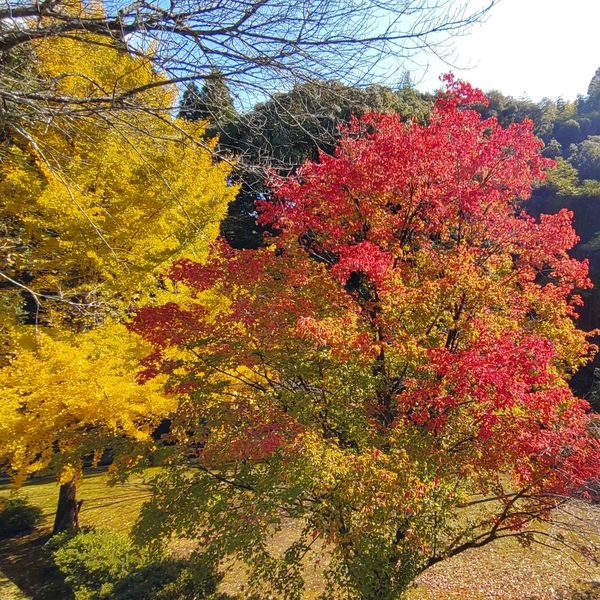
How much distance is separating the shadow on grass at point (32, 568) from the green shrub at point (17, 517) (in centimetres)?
32

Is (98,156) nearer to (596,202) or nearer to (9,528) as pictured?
(9,528)

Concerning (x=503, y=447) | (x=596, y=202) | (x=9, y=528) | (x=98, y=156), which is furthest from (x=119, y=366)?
(x=596, y=202)

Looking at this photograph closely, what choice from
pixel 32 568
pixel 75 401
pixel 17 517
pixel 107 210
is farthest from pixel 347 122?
pixel 17 517

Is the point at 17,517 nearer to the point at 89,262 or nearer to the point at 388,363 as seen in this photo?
A: the point at 89,262

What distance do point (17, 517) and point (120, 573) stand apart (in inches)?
212

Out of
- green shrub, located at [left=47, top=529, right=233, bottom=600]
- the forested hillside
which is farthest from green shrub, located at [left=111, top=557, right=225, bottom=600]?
the forested hillside

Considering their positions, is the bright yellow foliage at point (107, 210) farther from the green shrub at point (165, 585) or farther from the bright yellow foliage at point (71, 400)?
the green shrub at point (165, 585)

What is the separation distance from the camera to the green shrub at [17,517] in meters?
9.61

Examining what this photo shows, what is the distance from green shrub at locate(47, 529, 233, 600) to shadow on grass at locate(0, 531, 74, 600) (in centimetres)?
30

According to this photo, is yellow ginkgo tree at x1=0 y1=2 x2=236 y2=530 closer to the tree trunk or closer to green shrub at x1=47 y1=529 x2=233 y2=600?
green shrub at x1=47 y1=529 x2=233 y2=600

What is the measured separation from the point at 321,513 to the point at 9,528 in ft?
31.7

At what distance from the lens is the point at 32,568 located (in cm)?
783

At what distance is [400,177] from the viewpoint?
16.3ft

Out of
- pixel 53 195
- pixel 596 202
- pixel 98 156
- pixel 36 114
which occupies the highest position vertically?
pixel 596 202
